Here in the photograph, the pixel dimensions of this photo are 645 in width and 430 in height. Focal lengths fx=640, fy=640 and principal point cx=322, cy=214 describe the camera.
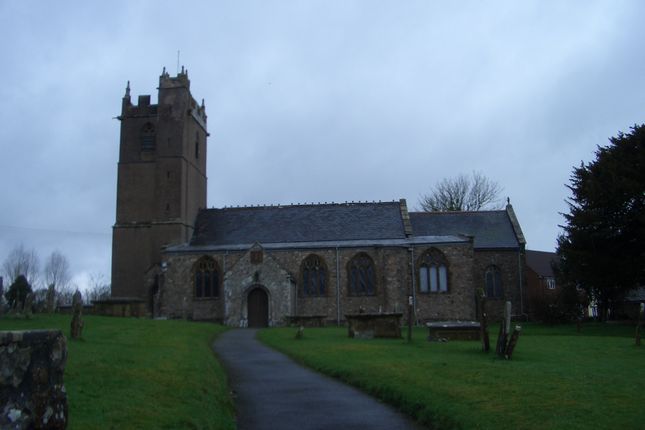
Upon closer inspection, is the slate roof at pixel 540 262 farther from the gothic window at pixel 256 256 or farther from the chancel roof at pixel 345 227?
the gothic window at pixel 256 256

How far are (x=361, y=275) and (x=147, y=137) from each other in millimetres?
19214

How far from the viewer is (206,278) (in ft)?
144

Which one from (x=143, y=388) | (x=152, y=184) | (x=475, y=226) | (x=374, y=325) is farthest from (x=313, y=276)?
(x=143, y=388)

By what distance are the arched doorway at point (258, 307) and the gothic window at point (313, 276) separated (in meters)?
2.83

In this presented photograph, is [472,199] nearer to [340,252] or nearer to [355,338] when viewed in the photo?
[340,252]

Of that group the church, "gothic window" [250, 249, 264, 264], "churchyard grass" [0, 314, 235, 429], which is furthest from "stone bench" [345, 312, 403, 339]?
"gothic window" [250, 249, 264, 264]

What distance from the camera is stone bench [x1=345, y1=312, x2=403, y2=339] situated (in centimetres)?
2625

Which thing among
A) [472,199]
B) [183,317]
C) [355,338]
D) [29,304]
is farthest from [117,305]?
[472,199]

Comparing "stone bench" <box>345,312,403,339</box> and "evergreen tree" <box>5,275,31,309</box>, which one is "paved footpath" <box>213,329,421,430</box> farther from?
"evergreen tree" <box>5,275,31,309</box>

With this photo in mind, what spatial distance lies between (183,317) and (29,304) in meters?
15.7

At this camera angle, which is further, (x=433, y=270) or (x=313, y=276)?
(x=313, y=276)

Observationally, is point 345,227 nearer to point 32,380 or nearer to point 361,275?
point 361,275

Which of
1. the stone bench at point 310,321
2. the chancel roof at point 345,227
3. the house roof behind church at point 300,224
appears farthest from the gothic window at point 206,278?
the stone bench at point 310,321

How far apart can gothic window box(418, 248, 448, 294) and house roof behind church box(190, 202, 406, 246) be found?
2308mm
